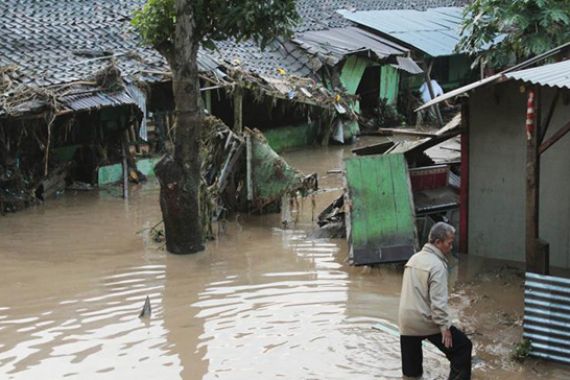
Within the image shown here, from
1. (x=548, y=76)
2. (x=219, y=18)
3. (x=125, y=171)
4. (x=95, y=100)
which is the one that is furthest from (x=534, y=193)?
(x=125, y=171)

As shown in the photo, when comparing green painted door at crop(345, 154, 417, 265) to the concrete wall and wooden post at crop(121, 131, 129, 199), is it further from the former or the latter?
wooden post at crop(121, 131, 129, 199)

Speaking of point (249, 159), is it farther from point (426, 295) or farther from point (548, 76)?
point (426, 295)

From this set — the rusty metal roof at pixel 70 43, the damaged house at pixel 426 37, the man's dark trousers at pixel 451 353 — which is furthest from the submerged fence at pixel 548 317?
the damaged house at pixel 426 37

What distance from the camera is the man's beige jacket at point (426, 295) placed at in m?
6.33

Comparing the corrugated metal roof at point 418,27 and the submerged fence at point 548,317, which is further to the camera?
the corrugated metal roof at point 418,27

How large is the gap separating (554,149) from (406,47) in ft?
54.0

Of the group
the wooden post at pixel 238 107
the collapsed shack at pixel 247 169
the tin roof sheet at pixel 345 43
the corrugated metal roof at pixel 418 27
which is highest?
the corrugated metal roof at pixel 418 27

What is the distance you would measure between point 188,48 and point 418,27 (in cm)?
1851

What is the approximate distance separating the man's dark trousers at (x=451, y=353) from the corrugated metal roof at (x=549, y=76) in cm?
238

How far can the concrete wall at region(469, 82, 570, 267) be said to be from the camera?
9766 millimetres

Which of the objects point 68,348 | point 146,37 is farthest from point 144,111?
point 68,348

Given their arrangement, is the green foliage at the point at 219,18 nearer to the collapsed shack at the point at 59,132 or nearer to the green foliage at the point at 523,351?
the collapsed shack at the point at 59,132

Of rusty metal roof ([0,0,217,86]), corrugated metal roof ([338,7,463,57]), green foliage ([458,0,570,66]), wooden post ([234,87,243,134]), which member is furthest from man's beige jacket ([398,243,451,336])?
corrugated metal roof ([338,7,463,57])

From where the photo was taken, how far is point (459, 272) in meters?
10.5
